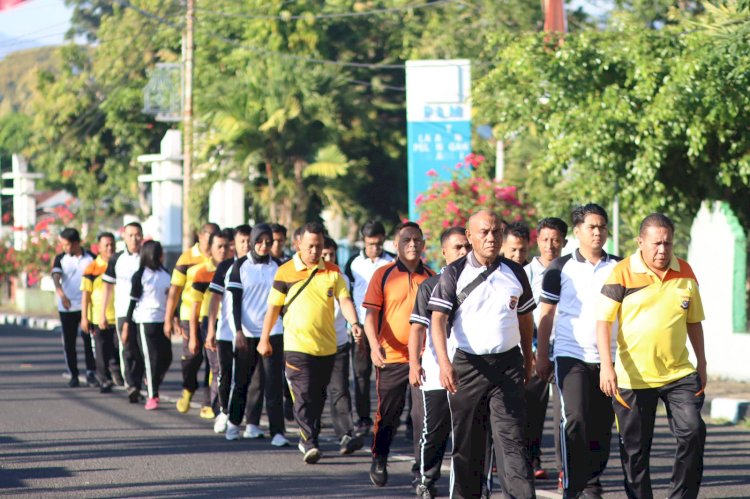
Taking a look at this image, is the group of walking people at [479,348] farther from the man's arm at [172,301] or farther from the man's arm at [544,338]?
the man's arm at [172,301]

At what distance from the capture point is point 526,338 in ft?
26.5

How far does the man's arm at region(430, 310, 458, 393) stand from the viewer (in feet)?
25.0

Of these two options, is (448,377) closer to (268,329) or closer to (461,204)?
(268,329)

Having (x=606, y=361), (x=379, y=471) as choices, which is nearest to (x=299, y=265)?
(x=379, y=471)

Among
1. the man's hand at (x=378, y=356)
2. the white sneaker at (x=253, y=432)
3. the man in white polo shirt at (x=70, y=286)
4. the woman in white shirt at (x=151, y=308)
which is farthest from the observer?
the man in white polo shirt at (x=70, y=286)

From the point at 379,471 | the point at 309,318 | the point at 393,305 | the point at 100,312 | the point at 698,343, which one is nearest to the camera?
the point at 698,343

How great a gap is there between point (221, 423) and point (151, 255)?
2.76 m

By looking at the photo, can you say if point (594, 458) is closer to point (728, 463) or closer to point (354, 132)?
point (728, 463)

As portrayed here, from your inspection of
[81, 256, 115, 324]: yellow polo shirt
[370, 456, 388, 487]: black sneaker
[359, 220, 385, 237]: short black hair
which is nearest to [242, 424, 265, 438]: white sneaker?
[359, 220, 385, 237]: short black hair

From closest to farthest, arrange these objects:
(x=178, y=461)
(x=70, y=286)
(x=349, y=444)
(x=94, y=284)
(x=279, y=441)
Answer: (x=178, y=461), (x=349, y=444), (x=279, y=441), (x=94, y=284), (x=70, y=286)

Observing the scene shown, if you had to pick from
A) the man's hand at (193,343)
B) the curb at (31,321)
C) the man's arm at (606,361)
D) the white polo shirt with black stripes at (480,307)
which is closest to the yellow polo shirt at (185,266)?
the man's hand at (193,343)

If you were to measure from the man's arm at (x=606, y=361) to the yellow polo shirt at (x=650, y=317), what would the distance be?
6 cm

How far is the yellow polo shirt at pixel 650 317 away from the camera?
7.68 m

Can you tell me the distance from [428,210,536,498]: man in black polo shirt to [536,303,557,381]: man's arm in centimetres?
72
